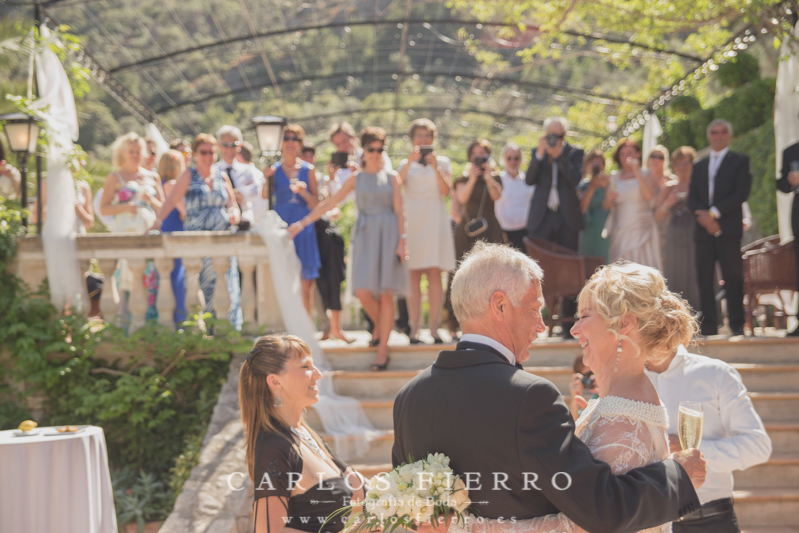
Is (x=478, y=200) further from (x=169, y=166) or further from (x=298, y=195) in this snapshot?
(x=169, y=166)

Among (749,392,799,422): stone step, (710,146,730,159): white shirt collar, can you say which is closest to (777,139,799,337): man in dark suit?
(710,146,730,159): white shirt collar

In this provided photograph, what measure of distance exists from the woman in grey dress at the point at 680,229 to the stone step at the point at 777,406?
6.74 ft

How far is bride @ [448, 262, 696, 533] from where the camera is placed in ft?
7.54

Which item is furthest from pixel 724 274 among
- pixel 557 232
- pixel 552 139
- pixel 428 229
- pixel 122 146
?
pixel 122 146

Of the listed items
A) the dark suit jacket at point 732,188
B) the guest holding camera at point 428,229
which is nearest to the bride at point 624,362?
the guest holding camera at point 428,229

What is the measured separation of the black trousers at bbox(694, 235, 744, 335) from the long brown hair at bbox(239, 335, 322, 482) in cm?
542

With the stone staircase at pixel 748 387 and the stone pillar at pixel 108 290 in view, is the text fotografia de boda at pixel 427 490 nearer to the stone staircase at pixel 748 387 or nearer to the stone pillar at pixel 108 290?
the stone staircase at pixel 748 387

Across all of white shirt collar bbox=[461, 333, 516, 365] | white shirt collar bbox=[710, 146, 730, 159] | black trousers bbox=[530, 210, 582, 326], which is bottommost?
white shirt collar bbox=[461, 333, 516, 365]

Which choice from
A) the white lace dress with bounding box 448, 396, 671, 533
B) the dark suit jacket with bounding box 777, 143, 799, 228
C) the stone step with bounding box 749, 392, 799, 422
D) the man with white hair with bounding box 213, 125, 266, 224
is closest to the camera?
the white lace dress with bounding box 448, 396, 671, 533

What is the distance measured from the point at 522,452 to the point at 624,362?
0.53m

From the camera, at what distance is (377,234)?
698 cm

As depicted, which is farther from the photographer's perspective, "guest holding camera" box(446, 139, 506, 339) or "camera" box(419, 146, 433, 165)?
"guest holding camera" box(446, 139, 506, 339)

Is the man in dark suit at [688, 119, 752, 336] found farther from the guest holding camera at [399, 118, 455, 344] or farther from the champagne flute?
the champagne flute

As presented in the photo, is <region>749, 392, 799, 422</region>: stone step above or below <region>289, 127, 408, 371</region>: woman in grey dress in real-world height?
below
